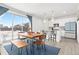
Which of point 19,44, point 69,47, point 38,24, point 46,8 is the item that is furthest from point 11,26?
point 69,47

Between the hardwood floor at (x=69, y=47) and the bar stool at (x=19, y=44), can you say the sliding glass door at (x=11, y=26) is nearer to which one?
the bar stool at (x=19, y=44)

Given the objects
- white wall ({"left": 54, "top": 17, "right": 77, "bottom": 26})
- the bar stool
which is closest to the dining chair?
the bar stool

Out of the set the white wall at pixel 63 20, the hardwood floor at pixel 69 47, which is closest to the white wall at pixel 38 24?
the white wall at pixel 63 20

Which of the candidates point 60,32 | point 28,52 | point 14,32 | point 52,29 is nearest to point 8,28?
point 14,32

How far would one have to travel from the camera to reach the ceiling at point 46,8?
2.40 metres

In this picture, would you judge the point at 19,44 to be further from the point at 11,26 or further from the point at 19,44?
the point at 11,26

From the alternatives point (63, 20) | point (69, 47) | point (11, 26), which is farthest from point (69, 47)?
point (11, 26)

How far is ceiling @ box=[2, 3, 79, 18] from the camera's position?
94.3 inches

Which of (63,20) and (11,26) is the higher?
(63,20)

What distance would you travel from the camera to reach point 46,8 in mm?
2428

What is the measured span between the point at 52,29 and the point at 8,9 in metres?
0.92

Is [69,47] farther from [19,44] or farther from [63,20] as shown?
[19,44]

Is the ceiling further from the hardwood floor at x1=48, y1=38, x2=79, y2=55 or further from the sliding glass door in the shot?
the hardwood floor at x1=48, y1=38, x2=79, y2=55

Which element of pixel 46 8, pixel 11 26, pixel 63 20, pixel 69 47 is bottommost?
pixel 69 47
